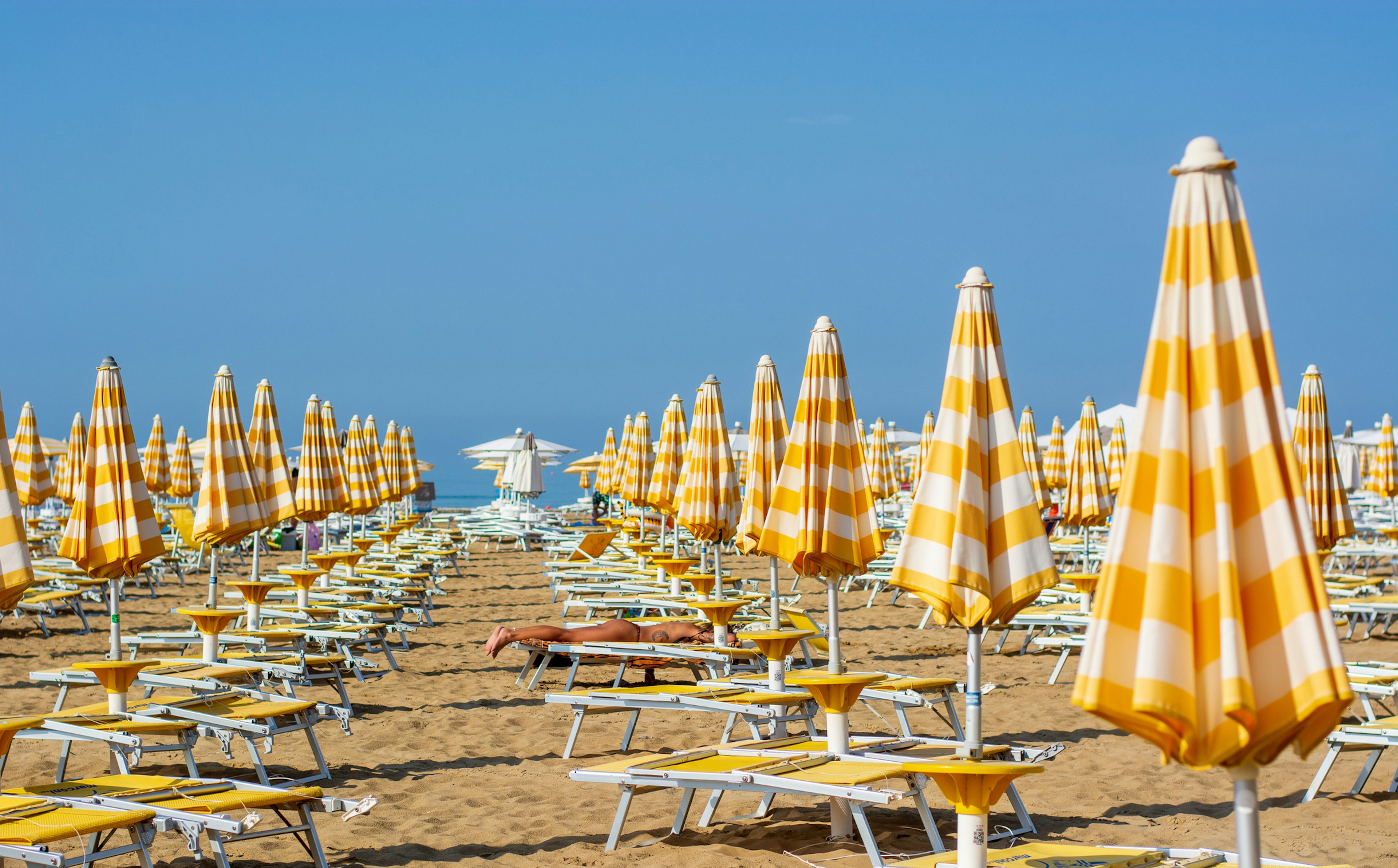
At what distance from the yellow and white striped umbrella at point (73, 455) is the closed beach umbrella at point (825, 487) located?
13.6m

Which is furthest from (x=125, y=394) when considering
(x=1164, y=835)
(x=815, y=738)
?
(x=1164, y=835)

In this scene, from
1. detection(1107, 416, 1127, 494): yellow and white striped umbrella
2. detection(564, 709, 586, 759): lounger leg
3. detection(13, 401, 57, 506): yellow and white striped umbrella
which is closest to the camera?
detection(564, 709, 586, 759): lounger leg

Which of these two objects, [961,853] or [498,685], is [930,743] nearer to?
[961,853]

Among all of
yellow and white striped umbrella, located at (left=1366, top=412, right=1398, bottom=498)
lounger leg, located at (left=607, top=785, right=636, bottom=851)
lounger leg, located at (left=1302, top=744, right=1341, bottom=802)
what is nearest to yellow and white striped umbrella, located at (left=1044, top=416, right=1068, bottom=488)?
yellow and white striped umbrella, located at (left=1366, top=412, right=1398, bottom=498)

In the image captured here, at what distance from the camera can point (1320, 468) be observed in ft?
31.0

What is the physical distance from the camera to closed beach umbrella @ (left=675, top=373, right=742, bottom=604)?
9.88 m

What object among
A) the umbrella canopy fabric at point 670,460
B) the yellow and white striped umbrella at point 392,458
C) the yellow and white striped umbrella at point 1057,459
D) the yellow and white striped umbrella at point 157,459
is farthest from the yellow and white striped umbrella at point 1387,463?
the yellow and white striped umbrella at point 157,459

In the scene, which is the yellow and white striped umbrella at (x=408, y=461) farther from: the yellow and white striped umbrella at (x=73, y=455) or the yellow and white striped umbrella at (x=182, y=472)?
the yellow and white striped umbrella at (x=73, y=455)

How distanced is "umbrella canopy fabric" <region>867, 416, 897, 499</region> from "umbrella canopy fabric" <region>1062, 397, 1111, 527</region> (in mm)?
5687

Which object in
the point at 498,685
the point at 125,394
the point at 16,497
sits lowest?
the point at 498,685

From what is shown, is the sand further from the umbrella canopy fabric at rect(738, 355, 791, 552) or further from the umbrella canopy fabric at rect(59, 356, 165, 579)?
the umbrella canopy fabric at rect(738, 355, 791, 552)

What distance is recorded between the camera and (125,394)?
20.7ft

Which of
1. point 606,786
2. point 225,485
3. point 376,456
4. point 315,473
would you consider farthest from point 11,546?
point 376,456

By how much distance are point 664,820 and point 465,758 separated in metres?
1.78
